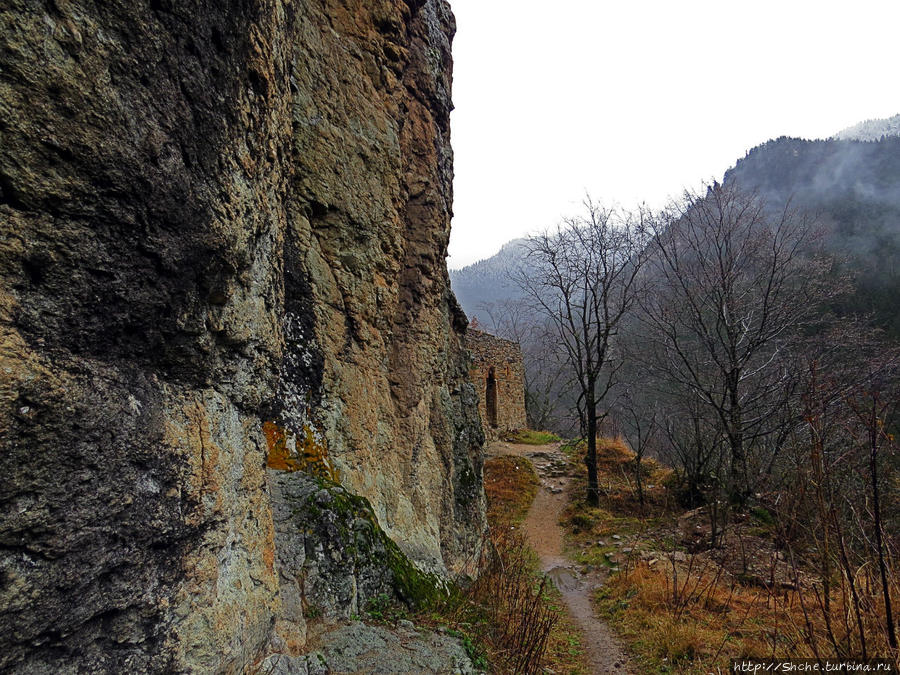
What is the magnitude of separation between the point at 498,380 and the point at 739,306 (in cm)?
1038

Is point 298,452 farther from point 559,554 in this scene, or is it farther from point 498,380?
point 498,380

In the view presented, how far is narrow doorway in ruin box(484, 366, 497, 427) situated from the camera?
18953mm

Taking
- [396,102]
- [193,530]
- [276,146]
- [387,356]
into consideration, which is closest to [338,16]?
[396,102]

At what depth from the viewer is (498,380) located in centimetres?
1934

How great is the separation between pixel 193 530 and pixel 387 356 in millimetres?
3059

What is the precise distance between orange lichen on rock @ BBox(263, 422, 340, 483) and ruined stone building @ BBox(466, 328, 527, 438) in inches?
560

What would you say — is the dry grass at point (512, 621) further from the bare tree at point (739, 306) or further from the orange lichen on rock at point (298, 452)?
the bare tree at point (739, 306)

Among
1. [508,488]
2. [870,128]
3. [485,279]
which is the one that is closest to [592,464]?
[508,488]

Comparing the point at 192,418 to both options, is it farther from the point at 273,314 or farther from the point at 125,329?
the point at 273,314

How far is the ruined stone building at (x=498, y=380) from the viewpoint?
729 inches

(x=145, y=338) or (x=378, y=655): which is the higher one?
(x=145, y=338)

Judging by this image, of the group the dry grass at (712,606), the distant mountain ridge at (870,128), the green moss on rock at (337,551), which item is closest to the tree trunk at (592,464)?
the dry grass at (712,606)

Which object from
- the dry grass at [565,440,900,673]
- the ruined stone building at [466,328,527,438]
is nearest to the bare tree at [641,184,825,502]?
the dry grass at [565,440,900,673]

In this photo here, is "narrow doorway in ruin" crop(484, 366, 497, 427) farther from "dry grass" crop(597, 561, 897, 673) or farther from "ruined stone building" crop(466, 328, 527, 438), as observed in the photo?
"dry grass" crop(597, 561, 897, 673)
